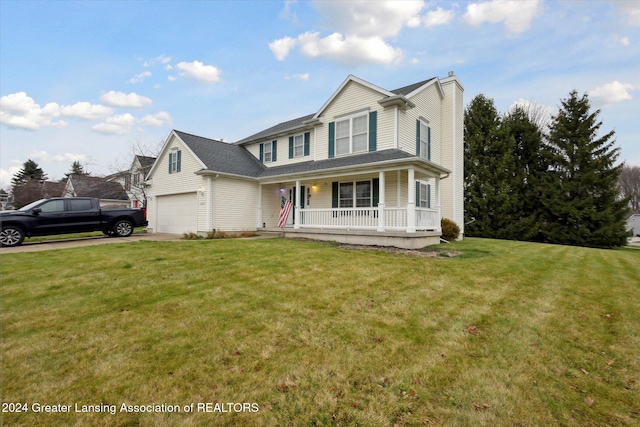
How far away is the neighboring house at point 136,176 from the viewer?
87.7 ft

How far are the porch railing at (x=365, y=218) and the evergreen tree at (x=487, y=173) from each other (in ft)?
37.5

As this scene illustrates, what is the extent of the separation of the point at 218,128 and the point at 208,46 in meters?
16.8

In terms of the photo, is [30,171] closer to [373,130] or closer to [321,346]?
[373,130]

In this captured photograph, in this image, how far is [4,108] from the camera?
20.6 m

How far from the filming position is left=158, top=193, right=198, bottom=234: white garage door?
1522 cm

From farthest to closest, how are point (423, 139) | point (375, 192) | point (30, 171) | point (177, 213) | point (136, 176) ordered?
point (30, 171) < point (136, 176) < point (177, 213) < point (423, 139) < point (375, 192)

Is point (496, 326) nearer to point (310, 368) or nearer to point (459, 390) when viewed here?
point (459, 390)

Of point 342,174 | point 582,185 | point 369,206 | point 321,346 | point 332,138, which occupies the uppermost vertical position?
point 332,138

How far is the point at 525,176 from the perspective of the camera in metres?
21.8

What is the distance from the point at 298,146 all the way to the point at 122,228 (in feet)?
30.8

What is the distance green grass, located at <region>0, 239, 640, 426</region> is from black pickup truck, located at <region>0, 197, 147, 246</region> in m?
5.96

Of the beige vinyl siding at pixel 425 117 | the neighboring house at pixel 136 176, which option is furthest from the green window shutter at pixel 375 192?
the neighboring house at pixel 136 176

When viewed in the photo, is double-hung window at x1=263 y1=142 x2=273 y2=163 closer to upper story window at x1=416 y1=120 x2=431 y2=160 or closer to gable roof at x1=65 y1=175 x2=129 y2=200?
upper story window at x1=416 y1=120 x2=431 y2=160

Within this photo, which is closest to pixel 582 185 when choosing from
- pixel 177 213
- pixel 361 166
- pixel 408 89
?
pixel 408 89
